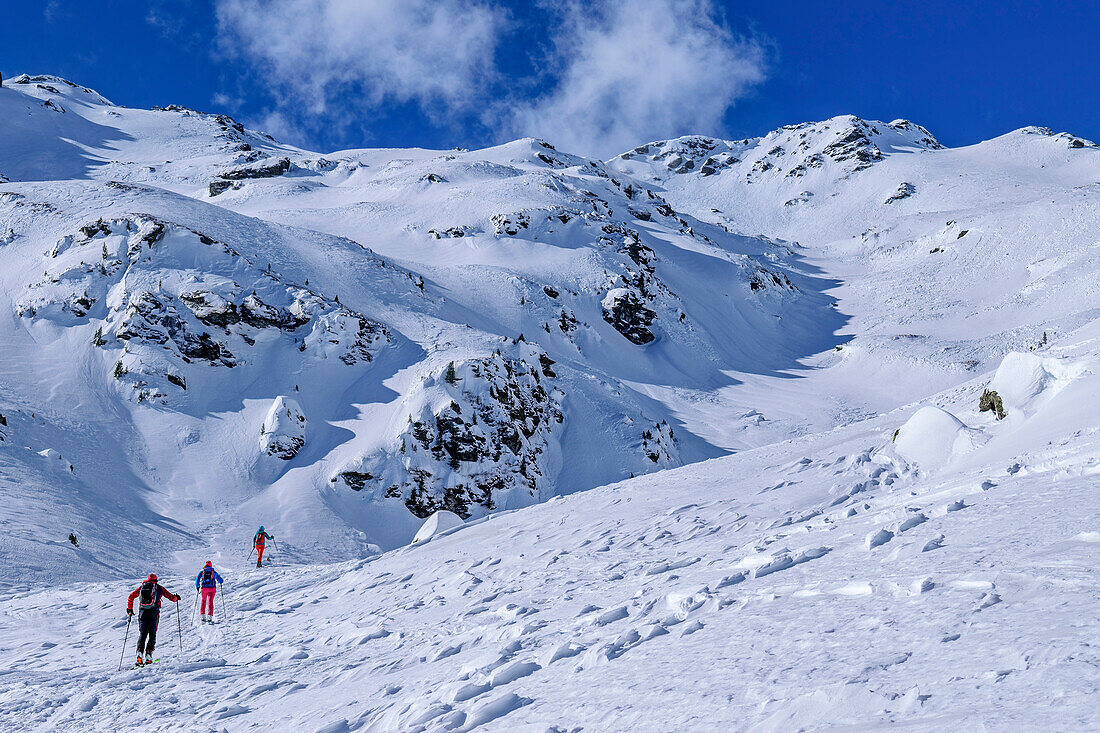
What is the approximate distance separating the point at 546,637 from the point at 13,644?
35.0 feet

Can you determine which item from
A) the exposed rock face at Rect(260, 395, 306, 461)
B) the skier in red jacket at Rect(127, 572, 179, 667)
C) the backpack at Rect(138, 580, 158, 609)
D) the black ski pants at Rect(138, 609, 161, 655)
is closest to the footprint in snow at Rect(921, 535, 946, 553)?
the skier in red jacket at Rect(127, 572, 179, 667)

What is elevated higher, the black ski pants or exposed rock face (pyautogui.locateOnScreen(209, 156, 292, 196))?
exposed rock face (pyautogui.locateOnScreen(209, 156, 292, 196))

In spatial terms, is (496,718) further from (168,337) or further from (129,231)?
(129,231)

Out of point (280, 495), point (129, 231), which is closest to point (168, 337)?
point (129, 231)

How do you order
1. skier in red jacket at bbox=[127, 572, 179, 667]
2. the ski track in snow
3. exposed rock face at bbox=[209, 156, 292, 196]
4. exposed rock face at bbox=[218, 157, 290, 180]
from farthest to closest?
exposed rock face at bbox=[218, 157, 290, 180]
exposed rock face at bbox=[209, 156, 292, 196]
skier in red jacket at bbox=[127, 572, 179, 667]
the ski track in snow

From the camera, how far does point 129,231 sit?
110ft

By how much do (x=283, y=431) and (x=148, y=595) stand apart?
17388mm

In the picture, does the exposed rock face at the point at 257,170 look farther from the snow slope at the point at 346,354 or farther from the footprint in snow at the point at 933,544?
the footprint in snow at the point at 933,544

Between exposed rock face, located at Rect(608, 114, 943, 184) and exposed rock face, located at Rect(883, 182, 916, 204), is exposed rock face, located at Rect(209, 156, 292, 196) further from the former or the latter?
exposed rock face, located at Rect(608, 114, 943, 184)

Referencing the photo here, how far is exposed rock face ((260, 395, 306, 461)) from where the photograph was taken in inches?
1051

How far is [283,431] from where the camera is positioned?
26938mm

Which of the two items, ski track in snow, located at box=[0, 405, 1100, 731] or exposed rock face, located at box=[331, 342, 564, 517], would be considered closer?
ski track in snow, located at box=[0, 405, 1100, 731]

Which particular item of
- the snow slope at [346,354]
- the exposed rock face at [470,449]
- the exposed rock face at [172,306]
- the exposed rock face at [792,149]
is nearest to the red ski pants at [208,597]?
the snow slope at [346,354]

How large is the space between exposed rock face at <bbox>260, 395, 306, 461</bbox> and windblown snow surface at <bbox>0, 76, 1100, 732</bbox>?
0.11m
